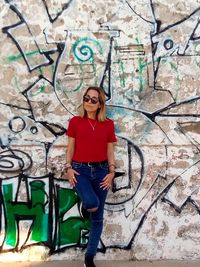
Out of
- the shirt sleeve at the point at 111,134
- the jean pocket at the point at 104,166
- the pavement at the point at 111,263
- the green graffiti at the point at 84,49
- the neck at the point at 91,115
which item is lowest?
the pavement at the point at 111,263

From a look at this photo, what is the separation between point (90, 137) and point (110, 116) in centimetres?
41

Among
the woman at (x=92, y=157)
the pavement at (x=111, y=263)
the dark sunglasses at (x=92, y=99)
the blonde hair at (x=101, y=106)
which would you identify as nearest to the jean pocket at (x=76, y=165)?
the woman at (x=92, y=157)

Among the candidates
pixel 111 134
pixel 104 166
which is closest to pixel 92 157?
pixel 104 166

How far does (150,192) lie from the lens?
4.66 m

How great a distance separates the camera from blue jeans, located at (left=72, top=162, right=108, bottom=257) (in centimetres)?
424

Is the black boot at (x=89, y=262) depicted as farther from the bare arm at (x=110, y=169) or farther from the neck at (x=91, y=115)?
the neck at (x=91, y=115)

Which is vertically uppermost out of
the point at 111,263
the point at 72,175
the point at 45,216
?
the point at 72,175

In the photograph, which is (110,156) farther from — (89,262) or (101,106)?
(89,262)

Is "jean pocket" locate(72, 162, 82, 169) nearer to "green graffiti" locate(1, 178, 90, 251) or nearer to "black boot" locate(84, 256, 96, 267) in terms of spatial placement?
"green graffiti" locate(1, 178, 90, 251)

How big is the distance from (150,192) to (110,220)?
473 mm

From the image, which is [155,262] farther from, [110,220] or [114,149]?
[114,149]

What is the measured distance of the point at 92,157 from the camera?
430cm

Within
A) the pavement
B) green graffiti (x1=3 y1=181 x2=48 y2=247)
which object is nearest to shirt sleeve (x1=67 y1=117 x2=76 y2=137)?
green graffiti (x1=3 y1=181 x2=48 y2=247)

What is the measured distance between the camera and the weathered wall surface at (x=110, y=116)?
14.9 ft
